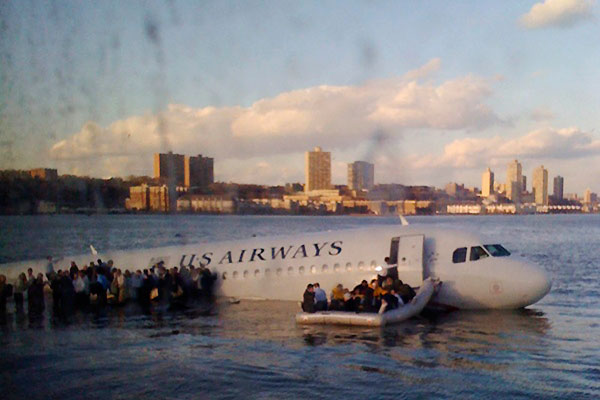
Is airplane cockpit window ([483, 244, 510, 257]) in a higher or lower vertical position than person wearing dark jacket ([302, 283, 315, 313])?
higher

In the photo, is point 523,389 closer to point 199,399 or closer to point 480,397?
point 480,397

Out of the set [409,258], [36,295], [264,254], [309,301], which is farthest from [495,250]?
[36,295]

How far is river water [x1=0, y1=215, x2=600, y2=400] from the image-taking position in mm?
13641

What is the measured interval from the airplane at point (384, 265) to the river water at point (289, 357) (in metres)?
0.91

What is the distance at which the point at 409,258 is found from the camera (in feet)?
75.0

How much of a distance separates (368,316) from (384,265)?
10.4 feet

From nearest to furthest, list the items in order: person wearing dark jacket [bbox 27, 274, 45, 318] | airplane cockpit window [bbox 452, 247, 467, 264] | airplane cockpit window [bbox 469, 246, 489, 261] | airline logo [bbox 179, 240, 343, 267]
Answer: airplane cockpit window [bbox 469, 246, 489, 261] < airplane cockpit window [bbox 452, 247, 467, 264] < person wearing dark jacket [bbox 27, 274, 45, 318] < airline logo [bbox 179, 240, 343, 267]

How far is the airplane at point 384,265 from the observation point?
22531 mm

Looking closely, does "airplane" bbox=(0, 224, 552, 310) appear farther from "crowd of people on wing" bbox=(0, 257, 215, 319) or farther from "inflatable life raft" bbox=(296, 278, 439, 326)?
"inflatable life raft" bbox=(296, 278, 439, 326)

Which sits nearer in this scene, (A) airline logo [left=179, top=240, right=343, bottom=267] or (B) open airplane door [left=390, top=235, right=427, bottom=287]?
(B) open airplane door [left=390, top=235, right=427, bottom=287]

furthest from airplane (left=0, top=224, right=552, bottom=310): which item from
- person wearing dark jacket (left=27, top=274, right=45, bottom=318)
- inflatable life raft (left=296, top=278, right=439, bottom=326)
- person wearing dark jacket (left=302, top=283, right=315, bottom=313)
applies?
person wearing dark jacket (left=27, top=274, right=45, bottom=318)

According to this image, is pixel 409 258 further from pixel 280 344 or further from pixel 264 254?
pixel 280 344

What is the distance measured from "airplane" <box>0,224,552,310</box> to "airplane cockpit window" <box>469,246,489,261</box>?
0.05 ft

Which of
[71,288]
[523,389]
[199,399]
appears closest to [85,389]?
[199,399]
